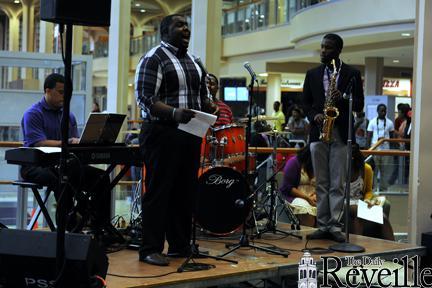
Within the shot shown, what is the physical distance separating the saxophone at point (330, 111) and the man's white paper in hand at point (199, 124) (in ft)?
4.43

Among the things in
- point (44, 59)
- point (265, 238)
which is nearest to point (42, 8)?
point (265, 238)

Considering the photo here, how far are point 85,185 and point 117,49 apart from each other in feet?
23.4

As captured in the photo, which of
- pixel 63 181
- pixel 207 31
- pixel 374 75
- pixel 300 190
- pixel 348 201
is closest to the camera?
pixel 63 181

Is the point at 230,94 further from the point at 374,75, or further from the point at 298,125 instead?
the point at 374,75

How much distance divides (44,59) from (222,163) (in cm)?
282

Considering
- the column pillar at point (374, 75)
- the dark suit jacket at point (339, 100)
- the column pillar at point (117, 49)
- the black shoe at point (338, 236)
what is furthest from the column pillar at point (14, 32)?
the black shoe at point (338, 236)

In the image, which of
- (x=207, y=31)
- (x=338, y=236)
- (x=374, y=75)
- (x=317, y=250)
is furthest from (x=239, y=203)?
(x=374, y=75)

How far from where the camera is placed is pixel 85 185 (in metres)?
5.77

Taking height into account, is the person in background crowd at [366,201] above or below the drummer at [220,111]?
below

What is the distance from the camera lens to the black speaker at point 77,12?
3721 mm

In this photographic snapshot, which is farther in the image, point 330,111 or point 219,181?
point 219,181

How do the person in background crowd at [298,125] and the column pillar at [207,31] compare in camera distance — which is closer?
the column pillar at [207,31]

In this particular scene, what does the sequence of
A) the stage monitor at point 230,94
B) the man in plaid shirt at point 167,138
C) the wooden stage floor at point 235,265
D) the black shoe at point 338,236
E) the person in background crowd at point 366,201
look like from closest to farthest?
the wooden stage floor at point 235,265 < the man in plaid shirt at point 167,138 < the black shoe at point 338,236 < the person in background crowd at point 366,201 < the stage monitor at point 230,94

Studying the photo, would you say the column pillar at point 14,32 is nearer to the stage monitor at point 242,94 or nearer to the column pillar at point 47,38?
the column pillar at point 47,38
